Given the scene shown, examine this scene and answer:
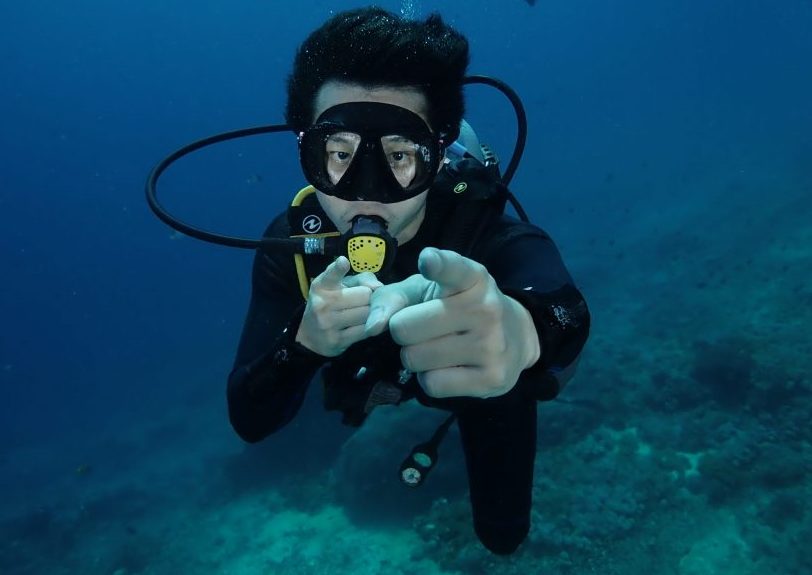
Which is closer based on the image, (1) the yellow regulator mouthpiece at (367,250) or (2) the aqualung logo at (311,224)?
(1) the yellow regulator mouthpiece at (367,250)

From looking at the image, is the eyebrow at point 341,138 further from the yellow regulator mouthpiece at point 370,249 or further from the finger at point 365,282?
the finger at point 365,282

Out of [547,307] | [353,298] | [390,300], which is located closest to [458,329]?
[390,300]

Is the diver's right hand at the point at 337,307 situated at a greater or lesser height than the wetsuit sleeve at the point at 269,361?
greater

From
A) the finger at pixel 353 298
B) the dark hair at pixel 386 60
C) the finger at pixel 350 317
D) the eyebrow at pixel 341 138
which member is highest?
the dark hair at pixel 386 60

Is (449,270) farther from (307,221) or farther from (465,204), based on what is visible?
(307,221)

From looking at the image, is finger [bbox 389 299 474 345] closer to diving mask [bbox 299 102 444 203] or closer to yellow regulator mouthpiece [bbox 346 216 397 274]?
yellow regulator mouthpiece [bbox 346 216 397 274]

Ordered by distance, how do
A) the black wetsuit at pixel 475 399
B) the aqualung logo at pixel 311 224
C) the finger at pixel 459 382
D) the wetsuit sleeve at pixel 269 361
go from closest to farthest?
the finger at pixel 459 382 → the black wetsuit at pixel 475 399 → the wetsuit sleeve at pixel 269 361 → the aqualung logo at pixel 311 224

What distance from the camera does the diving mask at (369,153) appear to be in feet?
8.25

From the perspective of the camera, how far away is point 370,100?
2.54 m

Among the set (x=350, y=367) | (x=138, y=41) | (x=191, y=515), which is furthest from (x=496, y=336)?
(x=138, y=41)

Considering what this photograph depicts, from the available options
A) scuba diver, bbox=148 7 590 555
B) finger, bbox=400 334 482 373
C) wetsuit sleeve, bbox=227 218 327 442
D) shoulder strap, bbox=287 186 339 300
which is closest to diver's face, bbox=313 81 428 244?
scuba diver, bbox=148 7 590 555

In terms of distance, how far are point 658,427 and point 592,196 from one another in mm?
33505

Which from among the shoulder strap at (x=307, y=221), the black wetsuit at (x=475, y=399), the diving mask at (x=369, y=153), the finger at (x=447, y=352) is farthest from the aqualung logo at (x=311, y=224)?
the finger at (x=447, y=352)

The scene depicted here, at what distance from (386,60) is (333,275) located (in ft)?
4.75
